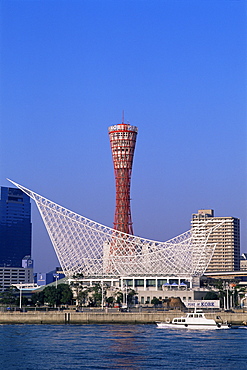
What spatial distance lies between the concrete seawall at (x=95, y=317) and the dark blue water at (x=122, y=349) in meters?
9.41

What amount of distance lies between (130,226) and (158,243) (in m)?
12.5

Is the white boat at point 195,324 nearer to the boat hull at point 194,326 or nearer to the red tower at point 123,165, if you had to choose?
the boat hull at point 194,326

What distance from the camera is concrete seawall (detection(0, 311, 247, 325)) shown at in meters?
95.4

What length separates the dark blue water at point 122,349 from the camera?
56.6 meters

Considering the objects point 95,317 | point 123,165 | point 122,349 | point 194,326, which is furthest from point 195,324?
point 123,165

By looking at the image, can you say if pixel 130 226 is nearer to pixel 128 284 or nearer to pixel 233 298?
pixel 128 284

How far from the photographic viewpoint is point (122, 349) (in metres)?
63.4

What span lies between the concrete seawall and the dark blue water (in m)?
9.41

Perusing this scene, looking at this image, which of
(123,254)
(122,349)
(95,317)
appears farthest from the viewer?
(123,254)

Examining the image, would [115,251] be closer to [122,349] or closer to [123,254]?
[123,254]

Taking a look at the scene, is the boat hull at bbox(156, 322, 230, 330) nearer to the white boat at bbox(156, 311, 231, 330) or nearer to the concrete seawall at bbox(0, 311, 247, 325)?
the white boat at bbox(156, 311, 231, 330)

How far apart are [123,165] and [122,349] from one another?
296 feet

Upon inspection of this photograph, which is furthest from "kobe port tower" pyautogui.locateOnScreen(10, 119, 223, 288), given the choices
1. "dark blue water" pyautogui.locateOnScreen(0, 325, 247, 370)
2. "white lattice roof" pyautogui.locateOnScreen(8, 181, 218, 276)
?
"dark blue water" pyautogui.locateOnScreen(0, 325, 247, 370)

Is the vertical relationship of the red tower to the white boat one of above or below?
above
